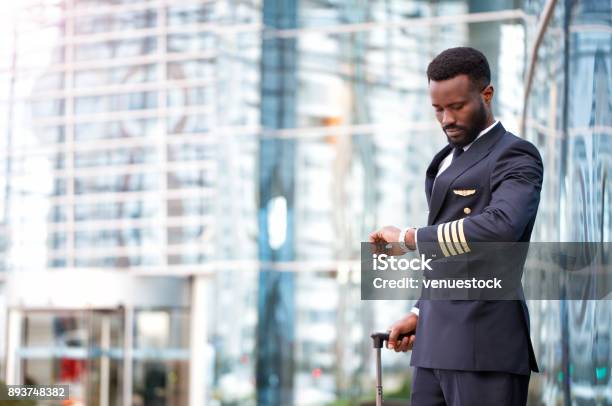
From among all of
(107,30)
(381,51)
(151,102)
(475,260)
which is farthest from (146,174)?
(475,260)

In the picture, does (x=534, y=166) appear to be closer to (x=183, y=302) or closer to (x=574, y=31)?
(x=574, y=31)

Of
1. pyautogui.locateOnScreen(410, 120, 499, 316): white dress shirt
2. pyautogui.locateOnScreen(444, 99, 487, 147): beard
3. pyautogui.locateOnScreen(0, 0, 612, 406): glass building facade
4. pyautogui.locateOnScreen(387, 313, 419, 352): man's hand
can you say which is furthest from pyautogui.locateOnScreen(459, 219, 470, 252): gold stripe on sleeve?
pyautogui.locateOnScreen(0, 0, 612, 406): glass building facade

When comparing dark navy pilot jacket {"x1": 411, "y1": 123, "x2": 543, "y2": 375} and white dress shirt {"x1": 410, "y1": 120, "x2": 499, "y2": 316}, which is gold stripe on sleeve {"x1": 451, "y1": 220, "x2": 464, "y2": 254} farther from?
white dress shirt {"x1": 410, "y1": 120, "x2": 499, "y2": 316}

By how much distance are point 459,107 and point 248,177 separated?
14416 millimetres

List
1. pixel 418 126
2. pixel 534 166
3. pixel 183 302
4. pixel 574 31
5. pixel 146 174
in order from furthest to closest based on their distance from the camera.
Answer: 1. pixel 146 174
2. pixel 183 302
3. pixel 418 126
4. pixel 574 31
5. pixel 534 166

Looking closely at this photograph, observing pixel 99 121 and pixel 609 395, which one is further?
pixel 99 121

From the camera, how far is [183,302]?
24.3 metres

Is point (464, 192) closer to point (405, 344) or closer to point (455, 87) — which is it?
point (455, 87)

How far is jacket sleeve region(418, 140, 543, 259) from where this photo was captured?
2760 mm

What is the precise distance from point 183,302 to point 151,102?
21.1 ft

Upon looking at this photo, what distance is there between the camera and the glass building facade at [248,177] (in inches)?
219

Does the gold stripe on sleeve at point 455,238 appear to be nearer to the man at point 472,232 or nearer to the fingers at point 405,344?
the man at point 472,232

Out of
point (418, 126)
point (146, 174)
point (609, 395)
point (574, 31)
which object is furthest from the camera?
point (146, 174)

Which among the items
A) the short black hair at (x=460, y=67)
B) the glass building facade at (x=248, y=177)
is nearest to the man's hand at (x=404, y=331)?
the short black hair at (x=460, y=67)
